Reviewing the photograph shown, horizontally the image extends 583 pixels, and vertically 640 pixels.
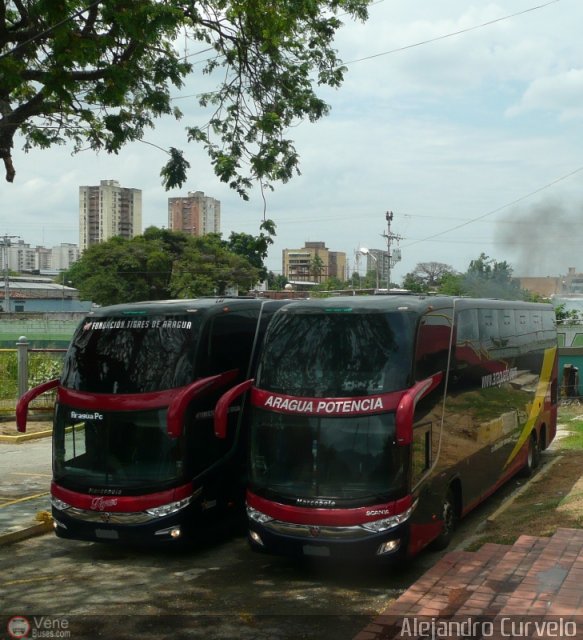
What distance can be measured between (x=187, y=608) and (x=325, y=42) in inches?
358

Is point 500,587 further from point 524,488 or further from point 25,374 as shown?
point 25,374

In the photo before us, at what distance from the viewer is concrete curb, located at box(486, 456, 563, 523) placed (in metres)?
12.5

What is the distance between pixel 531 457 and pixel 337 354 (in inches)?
313

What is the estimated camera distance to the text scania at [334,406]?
9.33m

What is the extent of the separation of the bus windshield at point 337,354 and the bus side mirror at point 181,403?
3.01 ft

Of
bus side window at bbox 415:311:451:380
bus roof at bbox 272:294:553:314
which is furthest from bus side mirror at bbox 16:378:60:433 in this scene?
bus side window at bbox 415:311:451:380

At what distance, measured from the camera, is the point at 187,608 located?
8562 mm

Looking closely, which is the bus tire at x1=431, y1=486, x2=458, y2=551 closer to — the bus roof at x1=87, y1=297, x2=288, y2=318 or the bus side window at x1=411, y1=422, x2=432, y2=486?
the bus side window at x1=411, y1=422, x2=432, y2=486

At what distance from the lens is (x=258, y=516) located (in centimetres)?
964

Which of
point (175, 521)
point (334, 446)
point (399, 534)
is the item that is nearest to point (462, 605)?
point (399, 534)

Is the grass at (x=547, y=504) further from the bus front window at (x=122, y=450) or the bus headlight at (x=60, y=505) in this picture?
the bus headlight at (x=60, y=505)

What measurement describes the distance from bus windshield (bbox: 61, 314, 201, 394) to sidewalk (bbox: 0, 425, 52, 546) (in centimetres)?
267

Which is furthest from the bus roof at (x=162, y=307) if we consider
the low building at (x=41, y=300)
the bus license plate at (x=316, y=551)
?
the low building at (x=41, y=300)

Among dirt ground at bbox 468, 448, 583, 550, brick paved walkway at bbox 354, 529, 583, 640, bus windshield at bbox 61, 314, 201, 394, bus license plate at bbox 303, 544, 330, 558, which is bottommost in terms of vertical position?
dirt ground at bbox 468, 448, 583, 550
